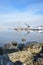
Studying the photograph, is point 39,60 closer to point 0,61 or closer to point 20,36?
point 0,61

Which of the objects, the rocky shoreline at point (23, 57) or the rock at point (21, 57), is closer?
the rocky shoreline at point (23, 57)

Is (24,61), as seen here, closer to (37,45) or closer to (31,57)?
(31,57)

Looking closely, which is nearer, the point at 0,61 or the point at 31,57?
the point at 0,61

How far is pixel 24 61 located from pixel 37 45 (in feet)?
11.6

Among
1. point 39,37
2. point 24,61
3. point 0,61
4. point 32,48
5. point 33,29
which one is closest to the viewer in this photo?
point 0,61

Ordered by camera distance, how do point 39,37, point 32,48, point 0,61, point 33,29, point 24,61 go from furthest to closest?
1. point 39,37
2. point 33,29
3. point 32,48
4. point 24,61
5. point 0,61

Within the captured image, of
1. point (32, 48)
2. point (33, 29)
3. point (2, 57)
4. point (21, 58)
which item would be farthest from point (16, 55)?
point (33, 29)

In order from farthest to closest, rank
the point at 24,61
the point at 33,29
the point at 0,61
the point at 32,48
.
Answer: the point at 33,29
the point at 32,48
the point at 24,61
the point at 0,61

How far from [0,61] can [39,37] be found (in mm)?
12542

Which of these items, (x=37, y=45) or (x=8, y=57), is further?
(x=37, y=45)

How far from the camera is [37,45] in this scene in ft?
54.3

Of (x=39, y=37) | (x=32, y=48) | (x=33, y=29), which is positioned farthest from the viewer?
(x=39, y=37)

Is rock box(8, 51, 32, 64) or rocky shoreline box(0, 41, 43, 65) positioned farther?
rock box(8, 51, 32, 64)

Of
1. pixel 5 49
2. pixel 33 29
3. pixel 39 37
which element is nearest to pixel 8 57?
pixel 5 49
